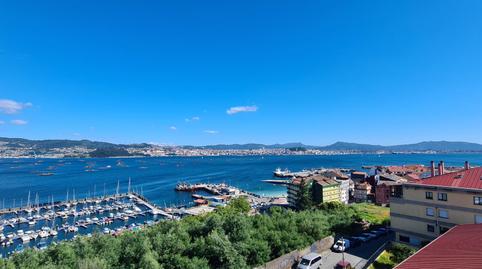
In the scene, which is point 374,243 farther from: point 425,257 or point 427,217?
point 425,257

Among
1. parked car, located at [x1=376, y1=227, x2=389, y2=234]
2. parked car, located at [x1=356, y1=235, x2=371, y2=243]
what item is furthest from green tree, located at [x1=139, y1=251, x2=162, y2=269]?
parked car, located at [x1=376, y1=227, x2=389, y2=234]

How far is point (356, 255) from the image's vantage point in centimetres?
2642

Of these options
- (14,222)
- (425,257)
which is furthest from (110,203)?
(425,257)

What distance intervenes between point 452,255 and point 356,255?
51.9 ft

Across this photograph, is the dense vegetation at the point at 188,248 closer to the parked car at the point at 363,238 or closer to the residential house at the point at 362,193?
the parked car at the point at 363,238

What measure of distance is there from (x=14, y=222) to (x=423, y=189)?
265 ft

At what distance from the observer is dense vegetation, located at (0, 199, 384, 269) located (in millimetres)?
19781

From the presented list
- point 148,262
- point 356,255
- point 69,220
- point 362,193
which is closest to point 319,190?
point 362,193

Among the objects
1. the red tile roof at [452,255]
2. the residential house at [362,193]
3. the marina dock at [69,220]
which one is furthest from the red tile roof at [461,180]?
the marina dock at [69,220]

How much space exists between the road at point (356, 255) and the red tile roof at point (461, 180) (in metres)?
7.74

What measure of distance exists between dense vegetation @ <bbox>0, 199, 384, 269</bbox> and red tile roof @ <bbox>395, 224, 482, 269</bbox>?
1168 cm

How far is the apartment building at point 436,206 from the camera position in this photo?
78.7 ft

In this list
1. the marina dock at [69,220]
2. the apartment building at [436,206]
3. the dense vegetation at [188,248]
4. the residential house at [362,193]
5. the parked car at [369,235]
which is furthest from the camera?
the residential house at [362,193]

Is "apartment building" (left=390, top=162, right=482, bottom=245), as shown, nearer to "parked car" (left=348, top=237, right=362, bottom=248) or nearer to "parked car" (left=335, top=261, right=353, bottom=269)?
"parked car" (left=348, top=237, right=362, bottom=248)
